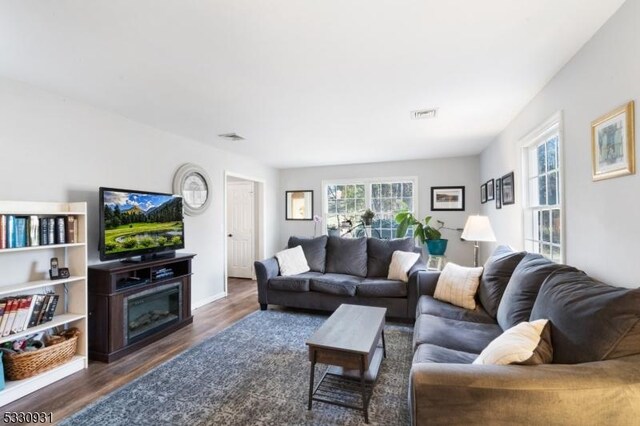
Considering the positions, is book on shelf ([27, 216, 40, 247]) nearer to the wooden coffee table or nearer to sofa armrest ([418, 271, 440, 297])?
the wooden coffee table

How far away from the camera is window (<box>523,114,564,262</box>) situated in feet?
7.71

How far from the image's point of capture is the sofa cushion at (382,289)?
11.3 ft

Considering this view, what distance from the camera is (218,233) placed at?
4551mm

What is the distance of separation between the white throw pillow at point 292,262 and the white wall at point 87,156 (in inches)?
43.3

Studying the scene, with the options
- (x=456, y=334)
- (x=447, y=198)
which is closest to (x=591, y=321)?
(x=456, y=334)

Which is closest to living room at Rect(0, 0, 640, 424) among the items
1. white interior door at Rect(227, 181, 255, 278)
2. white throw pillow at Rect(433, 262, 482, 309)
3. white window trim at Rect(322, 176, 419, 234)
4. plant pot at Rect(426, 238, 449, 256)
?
white throw pillow at Rect(433, 262, 482, 309)

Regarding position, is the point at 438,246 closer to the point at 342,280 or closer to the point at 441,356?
the point at 342,280

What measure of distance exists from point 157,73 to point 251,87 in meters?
0.67

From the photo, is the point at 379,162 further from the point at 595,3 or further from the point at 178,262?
the point at 595,3

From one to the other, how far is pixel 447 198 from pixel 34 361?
5494 mm

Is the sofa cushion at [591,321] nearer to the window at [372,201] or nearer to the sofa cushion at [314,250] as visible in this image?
the sofa cushion at [314,250]

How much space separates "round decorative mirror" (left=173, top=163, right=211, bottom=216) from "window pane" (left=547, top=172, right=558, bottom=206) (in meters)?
3.89

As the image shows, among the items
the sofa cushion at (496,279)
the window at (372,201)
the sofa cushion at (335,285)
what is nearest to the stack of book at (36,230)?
the sofa cushion at (335,285)

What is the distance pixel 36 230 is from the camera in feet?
7.40
